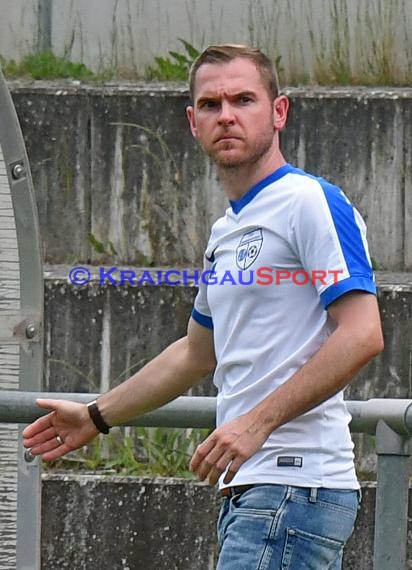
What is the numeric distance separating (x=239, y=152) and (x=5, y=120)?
24.5 inches

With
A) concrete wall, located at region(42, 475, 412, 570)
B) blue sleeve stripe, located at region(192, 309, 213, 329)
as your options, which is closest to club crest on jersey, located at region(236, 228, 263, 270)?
blue sleeve stripe, located at region(192, 309, 213, 329)

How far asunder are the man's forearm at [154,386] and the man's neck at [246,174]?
18.7 inches

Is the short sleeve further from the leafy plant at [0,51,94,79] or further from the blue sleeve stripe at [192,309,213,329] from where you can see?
the leafy plant at [0,51,94,79]

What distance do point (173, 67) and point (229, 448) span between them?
391cm

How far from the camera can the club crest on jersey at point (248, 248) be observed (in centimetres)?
308

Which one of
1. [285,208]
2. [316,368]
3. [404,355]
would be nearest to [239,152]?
[285,208]

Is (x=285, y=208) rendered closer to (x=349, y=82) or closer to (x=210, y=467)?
(x=210, y=467)

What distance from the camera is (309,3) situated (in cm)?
661

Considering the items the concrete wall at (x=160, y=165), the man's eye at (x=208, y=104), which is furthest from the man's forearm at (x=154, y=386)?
the concrete wall at (x=160, y=165)

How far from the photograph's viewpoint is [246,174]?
3199mm

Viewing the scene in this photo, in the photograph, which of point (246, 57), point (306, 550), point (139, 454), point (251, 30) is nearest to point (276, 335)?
point (306, 550)

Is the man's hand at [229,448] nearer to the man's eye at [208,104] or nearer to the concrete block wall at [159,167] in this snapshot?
A: the man's eye at [208,104]

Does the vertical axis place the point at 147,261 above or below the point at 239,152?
below

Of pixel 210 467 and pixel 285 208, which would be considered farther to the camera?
pixel 285 208
